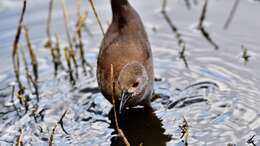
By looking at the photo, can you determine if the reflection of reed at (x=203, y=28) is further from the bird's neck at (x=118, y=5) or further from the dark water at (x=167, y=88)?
the bird's neck at (x=118, y=5)

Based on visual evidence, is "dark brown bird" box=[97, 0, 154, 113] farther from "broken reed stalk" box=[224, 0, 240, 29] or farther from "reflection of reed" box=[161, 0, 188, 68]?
"broken reed stalk" box=[224, 0, 240, 29]

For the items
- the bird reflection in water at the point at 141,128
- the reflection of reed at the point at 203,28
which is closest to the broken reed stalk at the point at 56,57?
the bird reflection in water at the point at 141,128

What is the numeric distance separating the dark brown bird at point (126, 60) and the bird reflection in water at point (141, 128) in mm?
167

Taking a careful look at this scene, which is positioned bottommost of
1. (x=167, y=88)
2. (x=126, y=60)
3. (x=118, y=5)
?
(x=167, y=88)

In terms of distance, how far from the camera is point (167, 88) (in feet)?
22.8

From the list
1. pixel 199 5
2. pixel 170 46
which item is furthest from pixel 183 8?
pixel 170 46

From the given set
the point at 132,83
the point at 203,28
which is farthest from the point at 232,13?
the point at 132,83

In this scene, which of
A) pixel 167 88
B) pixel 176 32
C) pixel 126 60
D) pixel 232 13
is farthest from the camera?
pixel 232 13

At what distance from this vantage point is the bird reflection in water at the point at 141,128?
617 centimetres

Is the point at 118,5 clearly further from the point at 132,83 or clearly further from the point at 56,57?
the point at 56,57

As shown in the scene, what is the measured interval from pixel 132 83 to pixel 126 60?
0.29m

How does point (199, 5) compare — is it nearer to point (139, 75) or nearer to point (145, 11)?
point (145, 11)

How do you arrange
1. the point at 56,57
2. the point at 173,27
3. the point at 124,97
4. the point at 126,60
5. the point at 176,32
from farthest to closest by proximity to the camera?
the point at 173,27 < the point at 176,32 < the point at 56,57 < the point at 126,60 < the point at 124,97

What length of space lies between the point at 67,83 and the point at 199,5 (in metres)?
2.44
